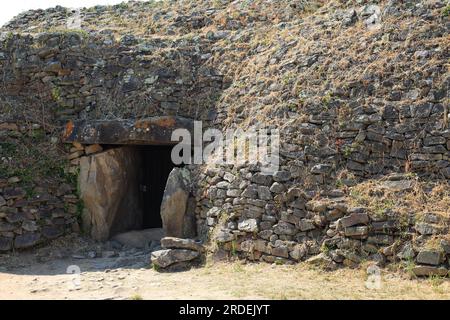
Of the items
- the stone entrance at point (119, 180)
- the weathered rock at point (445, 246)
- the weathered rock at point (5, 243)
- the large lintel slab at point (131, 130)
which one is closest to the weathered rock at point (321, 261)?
the weathered rock at point (445, 246)

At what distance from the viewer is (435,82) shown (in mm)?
7996

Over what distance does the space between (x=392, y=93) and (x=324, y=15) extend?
311 centimetres

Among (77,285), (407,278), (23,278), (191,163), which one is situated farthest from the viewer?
(191,163)

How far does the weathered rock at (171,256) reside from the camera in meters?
7.81

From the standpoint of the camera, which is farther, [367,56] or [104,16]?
[104,16]

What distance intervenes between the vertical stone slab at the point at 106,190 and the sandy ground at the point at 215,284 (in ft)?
5.01

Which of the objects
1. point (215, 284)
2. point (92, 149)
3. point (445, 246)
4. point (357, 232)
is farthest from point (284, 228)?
point (92, 149)

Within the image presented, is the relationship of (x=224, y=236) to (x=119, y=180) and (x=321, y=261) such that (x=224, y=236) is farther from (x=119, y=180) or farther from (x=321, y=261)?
(x=119, y=180)

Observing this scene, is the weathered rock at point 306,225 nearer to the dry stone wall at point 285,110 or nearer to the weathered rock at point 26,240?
the dry stone wall at point 285,110

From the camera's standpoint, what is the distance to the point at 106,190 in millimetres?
9742

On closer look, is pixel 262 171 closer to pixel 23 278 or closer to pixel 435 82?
pixel 435 82

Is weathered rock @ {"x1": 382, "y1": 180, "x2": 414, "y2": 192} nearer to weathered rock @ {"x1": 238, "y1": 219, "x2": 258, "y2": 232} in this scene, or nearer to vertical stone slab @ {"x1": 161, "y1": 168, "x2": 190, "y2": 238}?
weathered rock @ {"x1": 238, "y1": 219, "x2": 258, "y2": 232}

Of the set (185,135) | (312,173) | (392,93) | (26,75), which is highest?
(26,75)

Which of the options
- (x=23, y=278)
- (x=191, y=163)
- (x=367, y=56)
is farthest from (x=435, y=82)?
(x=23, y=278)
